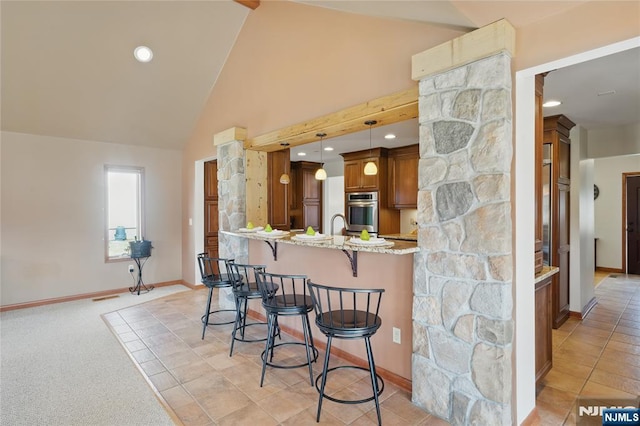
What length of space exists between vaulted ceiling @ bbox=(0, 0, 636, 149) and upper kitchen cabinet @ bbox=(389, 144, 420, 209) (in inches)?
127

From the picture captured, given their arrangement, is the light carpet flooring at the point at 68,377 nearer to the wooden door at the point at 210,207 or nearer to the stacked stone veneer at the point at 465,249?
the stacked stone veneer at the point at 465,249

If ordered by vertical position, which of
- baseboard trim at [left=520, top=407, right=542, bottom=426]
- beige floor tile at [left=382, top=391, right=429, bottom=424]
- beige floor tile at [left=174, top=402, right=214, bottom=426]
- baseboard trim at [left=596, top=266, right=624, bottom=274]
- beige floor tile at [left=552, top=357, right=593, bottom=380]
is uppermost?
baseboard trim at [left=596, top=266, right=624, bottom=274]

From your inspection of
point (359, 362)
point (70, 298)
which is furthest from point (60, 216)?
point (359, 362)

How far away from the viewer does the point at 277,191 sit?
464 centimetres

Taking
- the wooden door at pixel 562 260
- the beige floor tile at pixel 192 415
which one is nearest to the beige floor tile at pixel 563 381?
the wooden door at pixel 562 260

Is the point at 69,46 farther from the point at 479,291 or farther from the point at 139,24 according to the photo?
the point at 479,291

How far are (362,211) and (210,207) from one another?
2783 mm

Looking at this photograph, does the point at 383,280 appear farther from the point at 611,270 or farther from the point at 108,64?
the point at 611,270

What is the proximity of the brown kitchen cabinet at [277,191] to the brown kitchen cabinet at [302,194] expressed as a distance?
9.44 feet

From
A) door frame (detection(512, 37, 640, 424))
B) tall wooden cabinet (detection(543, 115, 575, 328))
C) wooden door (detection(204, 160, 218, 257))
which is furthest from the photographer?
wooden door (detection(204, 160, 218, 257))

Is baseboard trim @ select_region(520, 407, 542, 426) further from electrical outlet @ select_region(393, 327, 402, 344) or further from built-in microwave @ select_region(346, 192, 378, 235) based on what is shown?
built-in microwave @ select_region(346, 192, 378, 235)

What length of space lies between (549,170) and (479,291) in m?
2.84

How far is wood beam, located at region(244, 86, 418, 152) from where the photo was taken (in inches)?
100

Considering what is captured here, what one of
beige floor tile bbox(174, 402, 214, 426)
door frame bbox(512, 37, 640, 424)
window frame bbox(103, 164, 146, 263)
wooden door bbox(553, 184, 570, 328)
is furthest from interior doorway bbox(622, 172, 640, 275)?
window frame bbox(103, 164, 146, 263)
